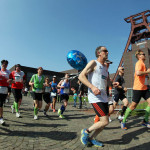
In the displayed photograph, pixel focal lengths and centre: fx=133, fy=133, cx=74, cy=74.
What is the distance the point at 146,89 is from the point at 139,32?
125ft

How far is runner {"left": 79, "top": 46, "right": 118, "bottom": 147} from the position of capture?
8.18 ft

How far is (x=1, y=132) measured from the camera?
3.35 metres

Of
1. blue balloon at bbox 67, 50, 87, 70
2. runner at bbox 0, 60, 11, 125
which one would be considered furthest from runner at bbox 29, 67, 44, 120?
blue balloon at bbox 67, 50, 87, 70

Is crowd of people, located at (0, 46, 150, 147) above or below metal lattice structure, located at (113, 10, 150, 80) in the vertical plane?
below

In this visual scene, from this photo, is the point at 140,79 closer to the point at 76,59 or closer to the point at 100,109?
the point at 100,109

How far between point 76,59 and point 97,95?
4.87 meters

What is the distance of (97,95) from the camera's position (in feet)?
8.44

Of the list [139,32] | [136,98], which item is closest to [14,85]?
[136,98]

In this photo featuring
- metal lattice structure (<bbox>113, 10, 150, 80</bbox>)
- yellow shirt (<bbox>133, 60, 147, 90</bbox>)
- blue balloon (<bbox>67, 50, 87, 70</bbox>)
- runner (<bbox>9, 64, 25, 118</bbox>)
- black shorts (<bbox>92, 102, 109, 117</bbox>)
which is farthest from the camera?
metal lattice structure (<bbox>113, 10, 150, 80</bbox>)

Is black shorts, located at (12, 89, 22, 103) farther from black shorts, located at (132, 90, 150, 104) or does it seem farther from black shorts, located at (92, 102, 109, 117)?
black shorts, located at (132, 90, 150, 104)

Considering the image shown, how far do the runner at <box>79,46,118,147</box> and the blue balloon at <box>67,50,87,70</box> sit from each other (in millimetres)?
4510

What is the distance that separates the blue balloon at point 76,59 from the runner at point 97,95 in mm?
4510

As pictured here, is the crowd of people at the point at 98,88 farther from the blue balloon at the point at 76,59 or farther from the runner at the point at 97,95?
the blue balloon at the point at 76,59

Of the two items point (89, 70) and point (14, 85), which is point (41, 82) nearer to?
point (14, 85)
